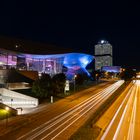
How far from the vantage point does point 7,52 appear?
73438 millimetres

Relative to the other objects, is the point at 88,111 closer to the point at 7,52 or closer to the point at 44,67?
the point at 7,52

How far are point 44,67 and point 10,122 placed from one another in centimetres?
6141

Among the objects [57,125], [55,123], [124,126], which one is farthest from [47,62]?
[124,126]

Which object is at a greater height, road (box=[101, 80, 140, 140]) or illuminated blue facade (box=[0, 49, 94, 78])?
illuminated blue facade (box=[0, 49, 94, 78])

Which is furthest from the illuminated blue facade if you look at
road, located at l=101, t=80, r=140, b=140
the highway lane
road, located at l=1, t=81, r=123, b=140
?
road, located at l=101, t=80, r=140, b=140

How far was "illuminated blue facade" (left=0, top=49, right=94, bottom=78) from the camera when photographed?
245 feet

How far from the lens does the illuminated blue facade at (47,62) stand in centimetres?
7469

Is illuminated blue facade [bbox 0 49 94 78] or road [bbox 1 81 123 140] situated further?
illuminated blue facade [bbox 0 49 94 78]

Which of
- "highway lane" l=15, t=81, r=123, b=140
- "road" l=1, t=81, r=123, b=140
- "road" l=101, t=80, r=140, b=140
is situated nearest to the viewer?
"road" l=101, t=80, r=140, b=140

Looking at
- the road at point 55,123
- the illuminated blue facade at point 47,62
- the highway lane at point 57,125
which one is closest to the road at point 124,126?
the road at point 55,123

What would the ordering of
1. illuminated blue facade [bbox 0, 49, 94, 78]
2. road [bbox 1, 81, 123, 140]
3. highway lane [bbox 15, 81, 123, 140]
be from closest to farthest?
1. highway lane [bbox 15, 81, 123, 140]
2. road [bbox 1, 81, 123, 140]
3. illuminated blue facade [bbox 0, 49, 94, 78]

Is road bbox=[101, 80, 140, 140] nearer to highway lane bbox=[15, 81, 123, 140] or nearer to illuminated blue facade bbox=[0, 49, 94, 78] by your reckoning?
highway lane bbox=[15, 81, 123, 140]

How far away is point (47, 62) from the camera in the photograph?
3647 inches

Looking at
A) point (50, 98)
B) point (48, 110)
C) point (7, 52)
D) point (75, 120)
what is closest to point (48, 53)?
point (7, 52)
